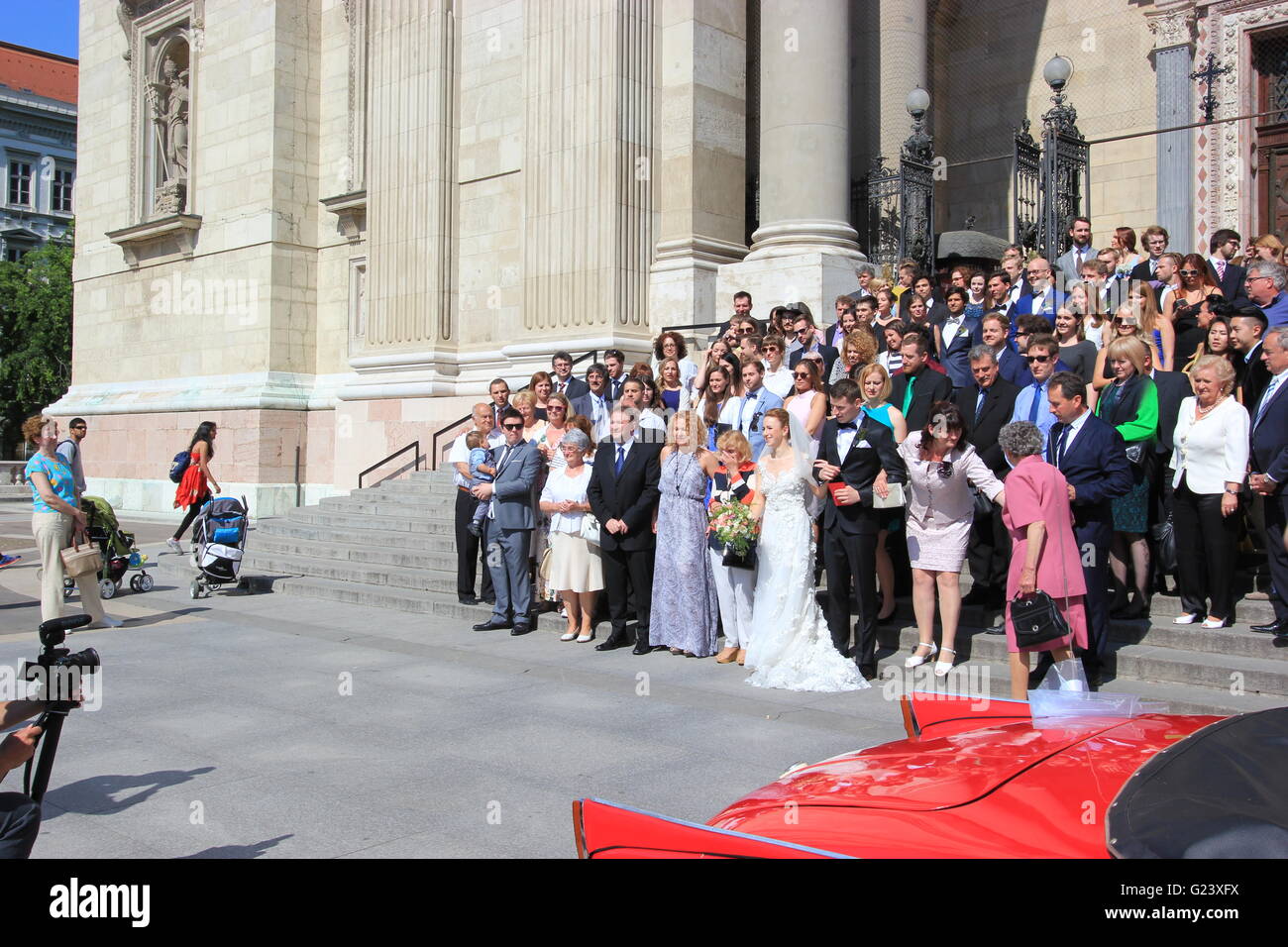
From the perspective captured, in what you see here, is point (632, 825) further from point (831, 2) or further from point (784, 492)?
point (831, 2)

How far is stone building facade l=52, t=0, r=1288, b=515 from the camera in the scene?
16109mm

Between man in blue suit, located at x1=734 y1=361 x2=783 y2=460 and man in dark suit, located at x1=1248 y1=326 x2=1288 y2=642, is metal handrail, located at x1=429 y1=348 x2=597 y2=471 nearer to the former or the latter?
man in blue suit, located at x1=734 y1=361 x2=783 y2=460

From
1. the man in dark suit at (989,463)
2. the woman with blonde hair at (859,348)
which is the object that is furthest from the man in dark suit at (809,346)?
the man in dark suit at (989,463)

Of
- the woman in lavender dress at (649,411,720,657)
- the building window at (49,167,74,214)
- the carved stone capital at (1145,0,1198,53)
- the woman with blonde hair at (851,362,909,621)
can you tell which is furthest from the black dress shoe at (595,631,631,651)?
the building window at (49,167,74,214)

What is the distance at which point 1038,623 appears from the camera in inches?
257

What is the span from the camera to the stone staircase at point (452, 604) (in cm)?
729

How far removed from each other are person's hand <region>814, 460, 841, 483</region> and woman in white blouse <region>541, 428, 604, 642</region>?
95.8 inches

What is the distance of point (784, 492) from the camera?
8.57 m

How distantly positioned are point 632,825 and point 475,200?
17350 millimetres

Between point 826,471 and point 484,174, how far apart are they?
40.4ft

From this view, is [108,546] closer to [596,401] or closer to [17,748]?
[596,401]

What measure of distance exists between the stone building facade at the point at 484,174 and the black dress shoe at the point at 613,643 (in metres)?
6.83

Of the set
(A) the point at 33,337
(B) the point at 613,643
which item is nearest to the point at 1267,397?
(B) the point at 613,643

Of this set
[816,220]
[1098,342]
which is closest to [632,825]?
[1098,342]
